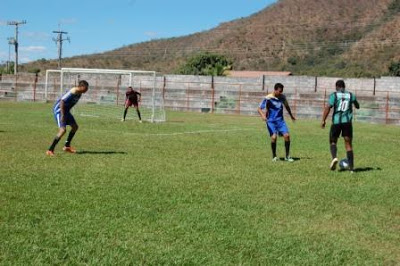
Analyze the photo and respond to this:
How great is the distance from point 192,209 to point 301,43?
91.0m

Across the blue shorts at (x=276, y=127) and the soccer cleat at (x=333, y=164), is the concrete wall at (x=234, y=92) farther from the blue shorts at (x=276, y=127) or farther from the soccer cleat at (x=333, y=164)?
the soccer cleat at (x=333, y=164)

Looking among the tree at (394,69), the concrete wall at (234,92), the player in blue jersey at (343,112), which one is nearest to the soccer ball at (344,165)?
the player in blue jersey at (343,112)

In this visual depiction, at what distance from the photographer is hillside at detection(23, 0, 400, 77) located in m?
85.1

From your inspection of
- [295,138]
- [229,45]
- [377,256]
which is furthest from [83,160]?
[229,45]

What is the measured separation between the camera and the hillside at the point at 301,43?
85.1 meters

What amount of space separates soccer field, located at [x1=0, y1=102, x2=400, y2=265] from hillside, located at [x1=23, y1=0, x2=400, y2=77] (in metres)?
63.9

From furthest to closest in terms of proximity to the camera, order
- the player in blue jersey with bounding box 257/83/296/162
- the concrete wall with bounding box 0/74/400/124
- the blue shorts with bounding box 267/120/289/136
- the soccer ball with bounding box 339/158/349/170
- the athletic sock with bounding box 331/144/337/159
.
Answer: the concrete wall with bounding box 0/74/400/124 → the blue shorts with bounding box 267/120/289/136 → the player in blue jersey with bounding box 257/83/296/162 → the athletic sock with bounding box 331/144/337/159 → the soccer ball with bounding box 339/158/349/170

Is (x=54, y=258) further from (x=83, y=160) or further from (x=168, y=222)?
(x=83, y=160)

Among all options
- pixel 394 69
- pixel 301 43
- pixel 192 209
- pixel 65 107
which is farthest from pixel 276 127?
pixel 301 43

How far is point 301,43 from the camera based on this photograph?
96.2 metres

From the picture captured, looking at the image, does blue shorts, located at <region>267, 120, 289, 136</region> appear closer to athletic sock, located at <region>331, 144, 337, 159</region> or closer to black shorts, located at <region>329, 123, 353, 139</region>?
athletic sock, located at <region>331, 144, 337, 159</region>

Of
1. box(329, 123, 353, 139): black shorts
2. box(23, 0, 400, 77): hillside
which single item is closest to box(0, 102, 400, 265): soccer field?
box(329, 123, 353, 139): black shorts

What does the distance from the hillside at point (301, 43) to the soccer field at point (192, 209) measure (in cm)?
6385

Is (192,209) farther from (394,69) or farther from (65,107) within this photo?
(394,69)
